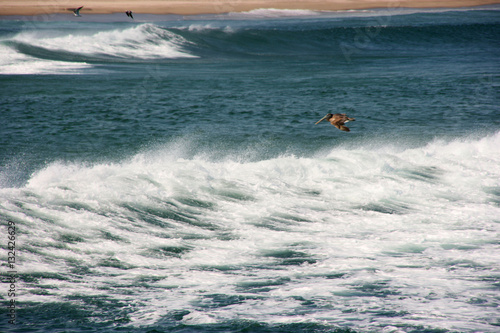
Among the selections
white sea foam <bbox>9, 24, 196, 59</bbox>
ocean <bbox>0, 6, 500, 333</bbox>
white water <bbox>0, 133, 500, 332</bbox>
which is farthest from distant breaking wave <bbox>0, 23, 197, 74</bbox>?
white water <bbox>0, 133, 500, 332</bbox>

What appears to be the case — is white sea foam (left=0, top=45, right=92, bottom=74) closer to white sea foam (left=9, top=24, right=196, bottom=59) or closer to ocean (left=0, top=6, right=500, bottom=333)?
ocean (left=0, top=6, right=500, bottom=333)

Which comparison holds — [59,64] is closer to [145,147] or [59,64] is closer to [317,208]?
[145,147]

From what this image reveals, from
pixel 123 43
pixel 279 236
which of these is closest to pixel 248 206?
pixel 279 236

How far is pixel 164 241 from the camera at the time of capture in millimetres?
8594

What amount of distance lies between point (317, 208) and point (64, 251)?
4.71 m

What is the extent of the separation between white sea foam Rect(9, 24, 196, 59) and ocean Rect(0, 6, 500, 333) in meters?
11.4

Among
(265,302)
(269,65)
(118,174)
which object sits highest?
(269,65)

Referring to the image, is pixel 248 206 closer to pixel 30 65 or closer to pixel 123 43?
pixel 30 65

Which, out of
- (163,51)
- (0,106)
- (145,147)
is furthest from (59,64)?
(145,147)

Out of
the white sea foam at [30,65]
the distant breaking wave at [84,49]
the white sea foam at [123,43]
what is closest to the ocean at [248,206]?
the white sea foam at [30,65]

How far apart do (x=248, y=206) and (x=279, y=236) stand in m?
1.50

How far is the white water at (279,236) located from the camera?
261 inches

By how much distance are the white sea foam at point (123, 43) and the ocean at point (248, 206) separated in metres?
11.4

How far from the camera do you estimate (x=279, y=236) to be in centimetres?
884
